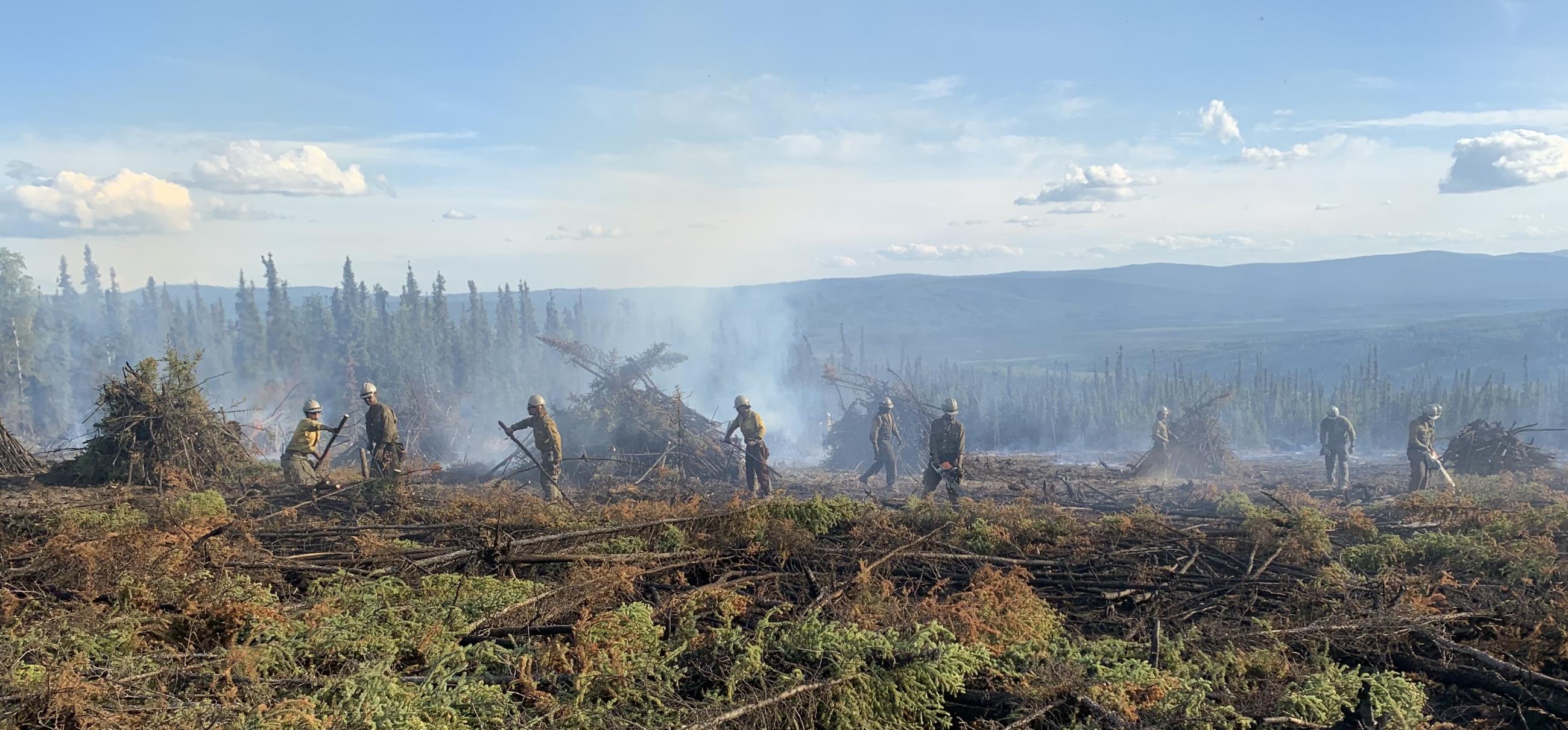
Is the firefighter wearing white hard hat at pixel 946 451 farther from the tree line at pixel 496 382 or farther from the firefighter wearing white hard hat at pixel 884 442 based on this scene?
the tree line at pixel 496 382

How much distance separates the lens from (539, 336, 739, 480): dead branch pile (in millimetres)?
18234

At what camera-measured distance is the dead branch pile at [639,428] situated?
59.8 ft

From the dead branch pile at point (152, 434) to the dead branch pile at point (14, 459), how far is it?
0.62 m

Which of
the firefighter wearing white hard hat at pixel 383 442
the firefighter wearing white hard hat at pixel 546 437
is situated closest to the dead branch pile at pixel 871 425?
the firefighter wearing white hard hat at pixel 546 437

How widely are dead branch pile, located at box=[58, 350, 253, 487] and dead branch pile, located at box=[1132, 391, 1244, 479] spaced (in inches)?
658

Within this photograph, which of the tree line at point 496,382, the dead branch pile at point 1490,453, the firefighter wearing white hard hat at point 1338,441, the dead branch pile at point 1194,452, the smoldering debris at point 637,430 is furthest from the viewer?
the tree line at point 496,382

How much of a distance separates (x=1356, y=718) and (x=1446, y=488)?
13.1m

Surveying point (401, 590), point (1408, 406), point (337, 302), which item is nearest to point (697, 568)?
point (401, 590)

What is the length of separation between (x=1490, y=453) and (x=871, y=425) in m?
11.8

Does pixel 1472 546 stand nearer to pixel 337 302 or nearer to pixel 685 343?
pixel 685 343

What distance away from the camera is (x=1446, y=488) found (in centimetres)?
1438

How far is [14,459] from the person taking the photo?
11586 millimetres

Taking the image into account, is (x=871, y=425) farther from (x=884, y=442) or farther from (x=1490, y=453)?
(x=1490, y=453)

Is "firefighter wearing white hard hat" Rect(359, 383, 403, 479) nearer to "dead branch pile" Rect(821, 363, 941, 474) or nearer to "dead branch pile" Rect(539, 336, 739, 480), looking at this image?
"dead branch pile" Rect(539, 336, 739, 480)
